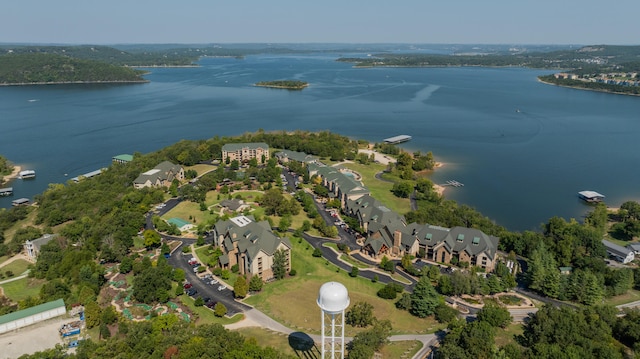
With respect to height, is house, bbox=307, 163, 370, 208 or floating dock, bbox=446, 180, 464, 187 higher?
house, bbox=307, 163, 370, 208

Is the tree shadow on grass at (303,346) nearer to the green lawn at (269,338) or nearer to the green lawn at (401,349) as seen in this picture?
the green lawn at (269,338)

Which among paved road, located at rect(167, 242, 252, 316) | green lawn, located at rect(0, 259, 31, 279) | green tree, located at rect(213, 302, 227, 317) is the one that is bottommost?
green lawn, located at rect(0, 259, 31, 279)

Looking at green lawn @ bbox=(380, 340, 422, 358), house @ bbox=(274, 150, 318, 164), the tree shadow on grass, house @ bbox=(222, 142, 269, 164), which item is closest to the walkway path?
green lawn @ bbox=(380, 340, 422, 358)

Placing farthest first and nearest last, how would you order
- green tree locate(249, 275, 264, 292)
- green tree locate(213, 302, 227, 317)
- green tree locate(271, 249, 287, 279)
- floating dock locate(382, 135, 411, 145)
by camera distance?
floating dock locate(382, 135, 411, 145) → green tree locate(271, 249, 287, 279) → green tree locate(249, 275, 264, 292) → green tree locate(213, 302, 227, 317)

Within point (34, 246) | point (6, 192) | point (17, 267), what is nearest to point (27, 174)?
point (6, 192)

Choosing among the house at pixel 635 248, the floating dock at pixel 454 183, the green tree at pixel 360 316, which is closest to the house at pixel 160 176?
the green tree at pixel 360 316

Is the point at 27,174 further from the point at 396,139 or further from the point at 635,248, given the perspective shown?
the point at 635,248

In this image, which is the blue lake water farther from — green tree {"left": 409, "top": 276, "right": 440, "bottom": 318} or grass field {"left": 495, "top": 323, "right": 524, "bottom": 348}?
green tree {"left": 409, "top": 276, "right": 440, "bottom": 318}
